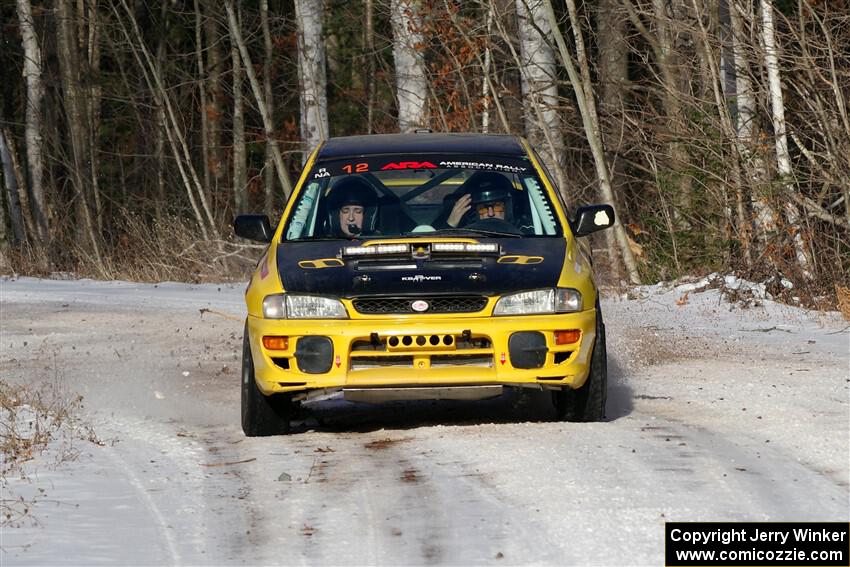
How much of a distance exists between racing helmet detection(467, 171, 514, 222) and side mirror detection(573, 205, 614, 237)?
413mm

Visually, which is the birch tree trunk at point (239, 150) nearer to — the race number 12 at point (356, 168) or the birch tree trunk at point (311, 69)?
the birch tree trunk at point (311, 69)

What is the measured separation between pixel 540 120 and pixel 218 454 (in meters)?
12.4

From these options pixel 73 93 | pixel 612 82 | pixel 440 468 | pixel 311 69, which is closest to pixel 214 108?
pixel 73 93

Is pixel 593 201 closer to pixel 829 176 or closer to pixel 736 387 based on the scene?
pixel 829 176

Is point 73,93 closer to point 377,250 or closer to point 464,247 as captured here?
point 377,250

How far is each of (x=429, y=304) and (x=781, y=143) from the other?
28.8 ft

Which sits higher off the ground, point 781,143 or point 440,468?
point 781,143

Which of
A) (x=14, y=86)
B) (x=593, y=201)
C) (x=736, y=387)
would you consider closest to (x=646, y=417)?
(x=736, y=387)

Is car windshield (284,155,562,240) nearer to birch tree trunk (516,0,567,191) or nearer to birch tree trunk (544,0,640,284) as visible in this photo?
birch tree trunk (544,0,640,284)

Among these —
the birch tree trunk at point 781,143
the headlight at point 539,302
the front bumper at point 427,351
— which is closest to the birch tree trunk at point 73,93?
the birch tree trunk at point 781,143

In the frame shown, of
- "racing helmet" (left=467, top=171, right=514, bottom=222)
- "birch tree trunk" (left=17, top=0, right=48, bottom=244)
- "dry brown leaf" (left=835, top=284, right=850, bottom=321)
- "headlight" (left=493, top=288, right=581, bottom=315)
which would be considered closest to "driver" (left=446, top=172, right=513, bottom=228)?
"racing helmet" (left=467, top=171, right=514, bottom=222)

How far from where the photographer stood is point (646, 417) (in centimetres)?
877

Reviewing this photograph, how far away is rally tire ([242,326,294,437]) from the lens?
8422mm

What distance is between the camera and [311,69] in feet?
76.9
